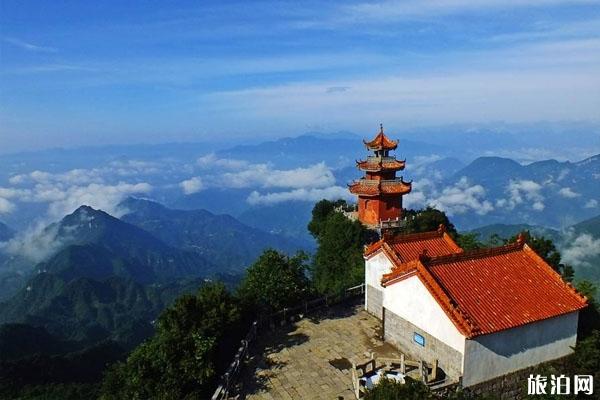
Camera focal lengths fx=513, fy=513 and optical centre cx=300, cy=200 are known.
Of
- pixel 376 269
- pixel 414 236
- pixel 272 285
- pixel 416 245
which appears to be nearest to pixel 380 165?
pixel 414 236

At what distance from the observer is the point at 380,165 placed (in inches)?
1751

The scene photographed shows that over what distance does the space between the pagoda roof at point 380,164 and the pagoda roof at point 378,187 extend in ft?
3.45

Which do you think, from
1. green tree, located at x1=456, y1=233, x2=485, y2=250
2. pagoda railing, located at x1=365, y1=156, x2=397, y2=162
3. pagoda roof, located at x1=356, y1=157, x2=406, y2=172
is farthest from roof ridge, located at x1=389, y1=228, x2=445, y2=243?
pagoda railing, located at x1=365, y1=156, x2=397, y2=162

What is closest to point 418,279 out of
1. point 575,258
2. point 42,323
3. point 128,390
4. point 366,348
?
point 366,348

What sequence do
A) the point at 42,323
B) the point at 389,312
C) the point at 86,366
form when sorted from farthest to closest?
the point at 42,323 < the point at 86,366 < the point at 389,312

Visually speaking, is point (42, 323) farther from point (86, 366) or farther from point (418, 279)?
point (418, 279)

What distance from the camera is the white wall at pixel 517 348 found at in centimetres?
1878

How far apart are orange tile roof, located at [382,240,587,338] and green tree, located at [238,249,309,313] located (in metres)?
5.85

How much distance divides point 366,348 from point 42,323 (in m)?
115

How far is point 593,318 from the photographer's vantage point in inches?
917

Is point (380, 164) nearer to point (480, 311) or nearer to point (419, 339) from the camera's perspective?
point (419, 339)

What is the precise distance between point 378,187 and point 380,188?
20 centimetres

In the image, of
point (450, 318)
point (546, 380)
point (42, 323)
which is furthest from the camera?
point (42, 323)

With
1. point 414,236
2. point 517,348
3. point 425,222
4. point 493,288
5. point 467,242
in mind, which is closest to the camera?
point 517,348
